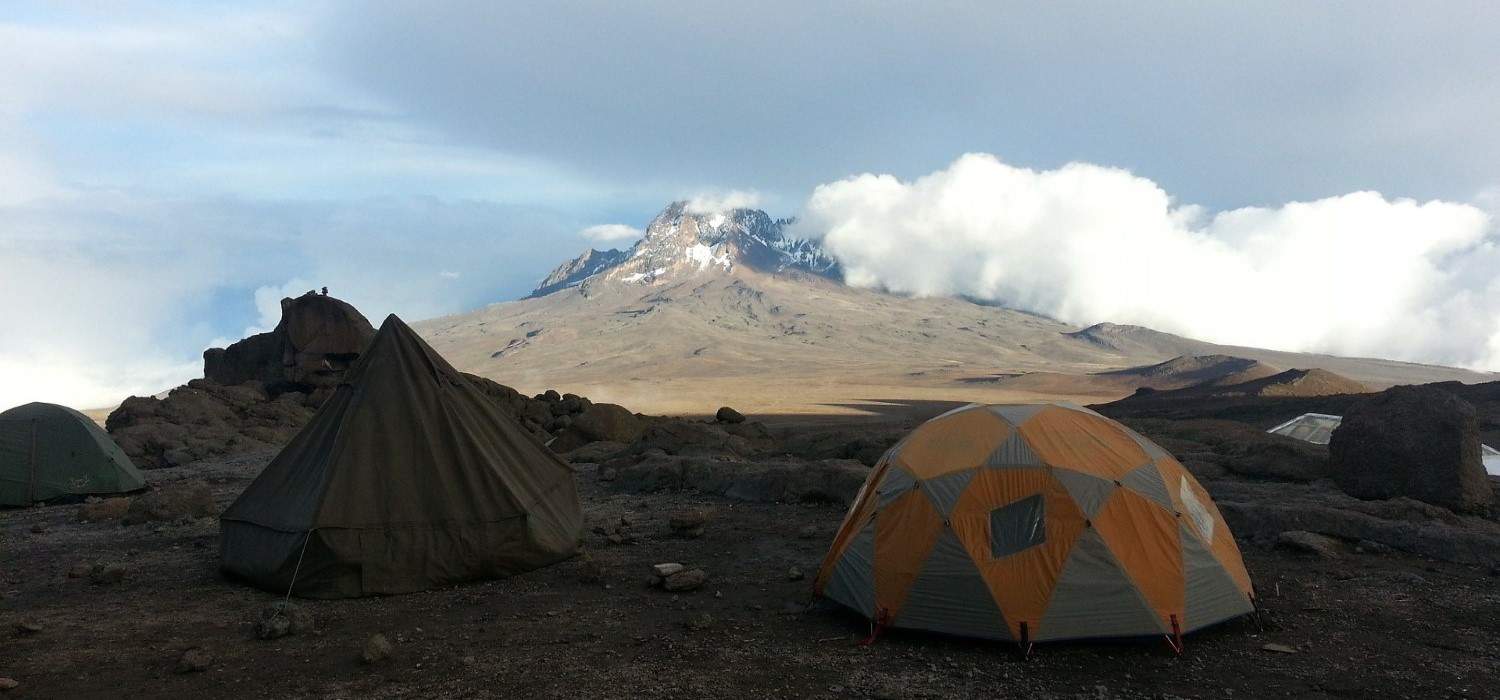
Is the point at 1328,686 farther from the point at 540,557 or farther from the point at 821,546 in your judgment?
the point at 540,557

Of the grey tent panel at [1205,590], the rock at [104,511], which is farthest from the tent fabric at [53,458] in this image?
the grey tent panel at [1205,590]

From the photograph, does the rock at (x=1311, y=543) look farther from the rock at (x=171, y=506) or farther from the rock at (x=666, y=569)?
the rock at (x=171, y=506)

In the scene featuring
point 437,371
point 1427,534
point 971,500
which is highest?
point 437,371

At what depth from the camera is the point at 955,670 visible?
6.57 m

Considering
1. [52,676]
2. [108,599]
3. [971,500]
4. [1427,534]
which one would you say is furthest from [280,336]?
[1427,534]

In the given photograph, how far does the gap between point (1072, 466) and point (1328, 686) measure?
2.43m

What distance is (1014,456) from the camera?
7590 millimetres

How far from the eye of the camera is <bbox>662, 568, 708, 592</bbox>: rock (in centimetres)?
898

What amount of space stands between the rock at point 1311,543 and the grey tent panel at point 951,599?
5.32 metres

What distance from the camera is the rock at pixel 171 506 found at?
12.8m

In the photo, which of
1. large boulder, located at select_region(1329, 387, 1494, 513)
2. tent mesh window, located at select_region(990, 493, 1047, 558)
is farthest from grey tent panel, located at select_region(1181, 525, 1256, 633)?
large boulder, located at select_region(1329, 387, 1494, 513)

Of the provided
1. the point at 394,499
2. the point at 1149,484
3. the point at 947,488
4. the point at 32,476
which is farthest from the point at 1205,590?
the point at 32,476

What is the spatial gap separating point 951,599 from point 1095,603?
1186mm

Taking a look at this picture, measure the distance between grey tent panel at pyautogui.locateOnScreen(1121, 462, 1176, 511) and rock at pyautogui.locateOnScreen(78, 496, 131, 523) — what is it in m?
14.5
